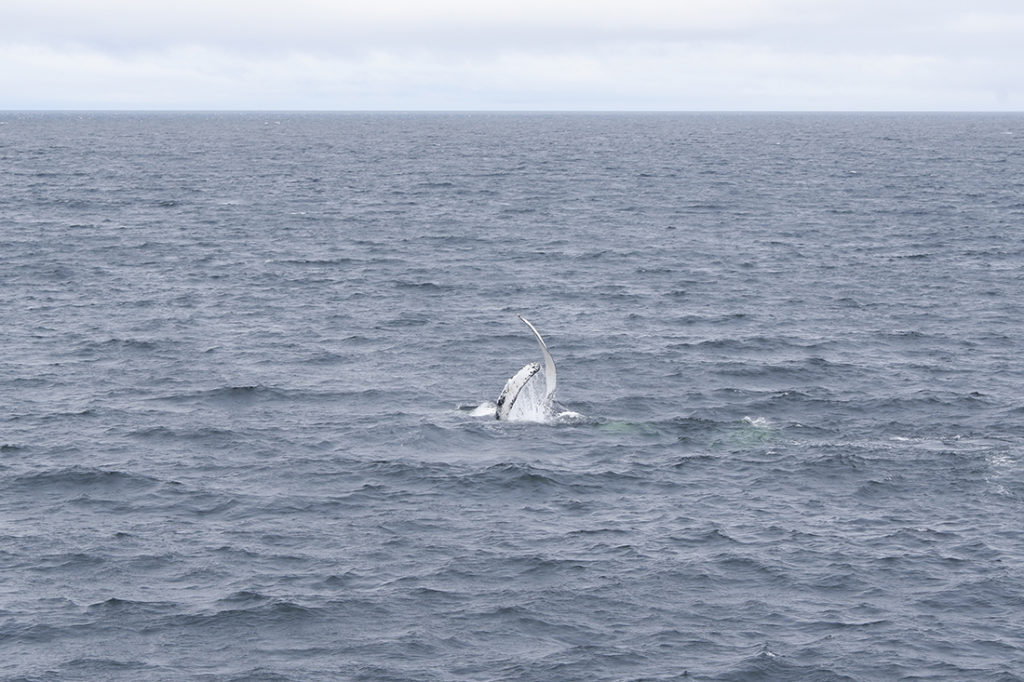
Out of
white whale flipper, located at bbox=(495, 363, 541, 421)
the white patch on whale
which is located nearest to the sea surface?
white whale flipper, located at bbox=(495, 363, 541, 421)

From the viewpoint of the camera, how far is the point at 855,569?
48.9m

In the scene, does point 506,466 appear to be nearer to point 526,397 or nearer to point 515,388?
point 515,388

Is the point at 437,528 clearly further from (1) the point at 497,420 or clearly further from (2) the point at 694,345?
(2) the point at 694,345

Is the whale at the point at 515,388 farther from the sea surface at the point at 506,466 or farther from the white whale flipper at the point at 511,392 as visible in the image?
the sea surface at the point at 506,466

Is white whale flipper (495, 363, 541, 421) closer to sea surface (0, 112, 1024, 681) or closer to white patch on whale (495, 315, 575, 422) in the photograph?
white patch on whale (495, 315, 575, 422)

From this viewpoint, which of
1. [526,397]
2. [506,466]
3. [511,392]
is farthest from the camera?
[526,397]

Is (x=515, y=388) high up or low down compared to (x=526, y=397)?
up

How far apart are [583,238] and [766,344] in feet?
164

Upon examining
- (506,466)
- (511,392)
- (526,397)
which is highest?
(511,392)

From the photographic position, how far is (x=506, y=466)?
199ft

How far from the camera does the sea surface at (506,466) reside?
4353cm

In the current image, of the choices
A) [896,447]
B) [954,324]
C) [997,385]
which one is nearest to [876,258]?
[954,324]

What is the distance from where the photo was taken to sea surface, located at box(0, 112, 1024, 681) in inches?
1714

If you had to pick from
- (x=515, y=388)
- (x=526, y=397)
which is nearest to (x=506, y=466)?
(x=515, y=388)
